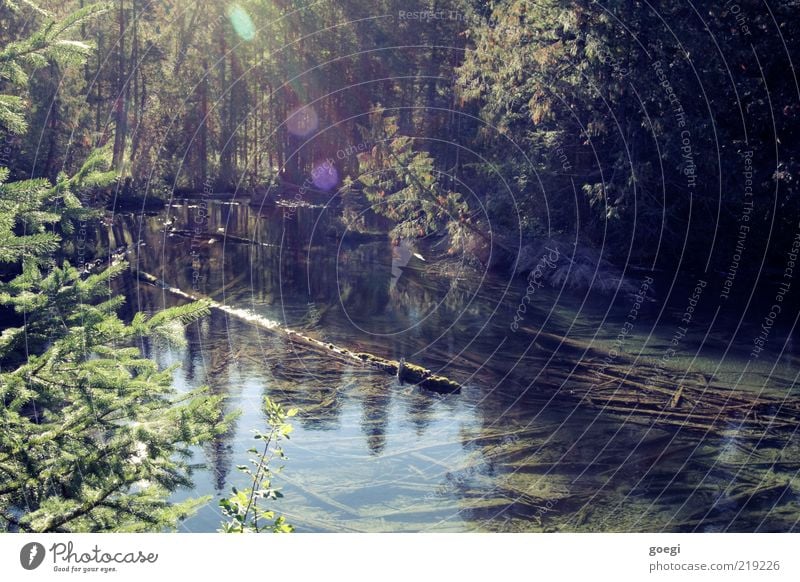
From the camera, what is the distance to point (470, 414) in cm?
1722

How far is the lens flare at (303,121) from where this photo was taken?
58.5 m

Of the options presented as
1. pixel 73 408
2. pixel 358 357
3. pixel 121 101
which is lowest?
pixel 358 357

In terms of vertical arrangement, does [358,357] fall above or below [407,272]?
below

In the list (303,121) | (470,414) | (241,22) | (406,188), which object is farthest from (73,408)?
(303,121)

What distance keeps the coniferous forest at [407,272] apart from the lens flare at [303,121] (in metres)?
0.44

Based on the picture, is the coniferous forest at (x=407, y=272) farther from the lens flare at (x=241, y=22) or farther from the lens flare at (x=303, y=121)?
the lens flare at (x=303, y=121)

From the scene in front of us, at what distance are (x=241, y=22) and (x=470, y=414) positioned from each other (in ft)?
148

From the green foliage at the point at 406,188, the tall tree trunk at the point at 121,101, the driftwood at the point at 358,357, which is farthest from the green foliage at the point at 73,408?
the tall tree trunk at the point at 121,101

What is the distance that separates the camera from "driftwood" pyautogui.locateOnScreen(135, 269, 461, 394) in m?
18.7

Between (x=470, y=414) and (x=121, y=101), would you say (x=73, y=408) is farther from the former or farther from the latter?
(x=121, y=101)

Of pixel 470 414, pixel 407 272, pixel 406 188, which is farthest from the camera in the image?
pixel 406 188

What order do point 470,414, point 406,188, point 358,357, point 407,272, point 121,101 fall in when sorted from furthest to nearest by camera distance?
point 121,101 < point 406,188 < point 407,272 < point 358,357 < point 470,414

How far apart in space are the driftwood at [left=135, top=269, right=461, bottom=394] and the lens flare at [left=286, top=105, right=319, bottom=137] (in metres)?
35.0

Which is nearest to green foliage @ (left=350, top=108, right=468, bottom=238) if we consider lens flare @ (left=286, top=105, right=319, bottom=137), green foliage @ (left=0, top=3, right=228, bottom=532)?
lens flare @ (left=286, top=105, right=319, bottom=137)
